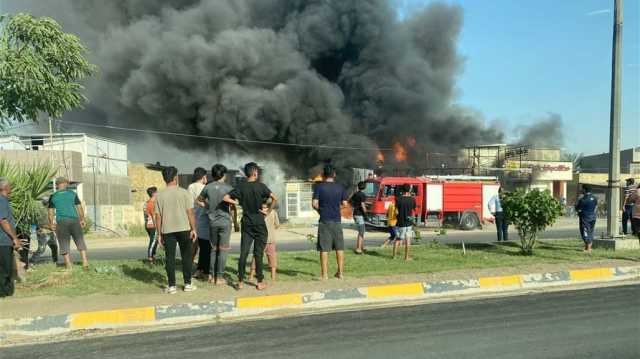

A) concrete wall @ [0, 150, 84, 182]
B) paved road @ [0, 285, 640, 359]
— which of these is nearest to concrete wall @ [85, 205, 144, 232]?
concrete wall @ [0, 150, 84, 182]

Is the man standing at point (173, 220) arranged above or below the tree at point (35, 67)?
below

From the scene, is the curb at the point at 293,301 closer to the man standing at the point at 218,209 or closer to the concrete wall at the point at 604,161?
the man standing at the point at 218,209

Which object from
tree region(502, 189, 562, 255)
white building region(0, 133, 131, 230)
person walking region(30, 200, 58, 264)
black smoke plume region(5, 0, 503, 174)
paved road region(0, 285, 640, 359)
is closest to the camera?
paved road region(0, 285, 640, 359)

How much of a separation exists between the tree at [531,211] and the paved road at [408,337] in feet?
11.0

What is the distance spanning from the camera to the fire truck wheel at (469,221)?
838 inches

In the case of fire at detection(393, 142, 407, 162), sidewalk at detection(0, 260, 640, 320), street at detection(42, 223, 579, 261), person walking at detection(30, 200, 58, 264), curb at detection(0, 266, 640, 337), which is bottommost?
street at detection(42, 223, 579, 261)

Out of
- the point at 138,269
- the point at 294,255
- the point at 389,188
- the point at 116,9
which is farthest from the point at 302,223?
the point at 116,9

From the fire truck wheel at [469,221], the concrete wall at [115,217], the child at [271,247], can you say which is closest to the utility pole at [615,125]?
the child at [271,247]

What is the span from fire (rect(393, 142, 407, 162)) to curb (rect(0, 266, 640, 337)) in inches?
1164

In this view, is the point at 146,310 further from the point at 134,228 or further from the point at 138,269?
the point at 134,228

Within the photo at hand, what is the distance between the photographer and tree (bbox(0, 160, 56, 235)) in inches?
273

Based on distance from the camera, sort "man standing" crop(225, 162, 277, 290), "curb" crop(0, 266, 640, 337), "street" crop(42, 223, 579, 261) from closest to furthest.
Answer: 1. "curb" crop(0, 266, 640, 337)
2. "man standing" crop(225, 162, 277, 290)
3. "street" crop(42, 223, 579, 261)

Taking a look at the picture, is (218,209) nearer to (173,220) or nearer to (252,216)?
(252,216)

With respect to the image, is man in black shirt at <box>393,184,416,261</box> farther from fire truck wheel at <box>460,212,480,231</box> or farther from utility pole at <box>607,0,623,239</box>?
fire truck wheel at <box>460,212,480,231</box>
